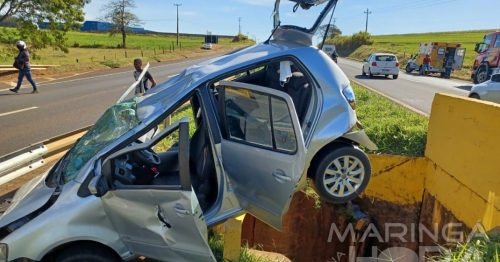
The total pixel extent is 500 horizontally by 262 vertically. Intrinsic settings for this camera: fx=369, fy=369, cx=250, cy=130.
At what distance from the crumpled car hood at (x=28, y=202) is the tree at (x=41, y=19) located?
20923 mm

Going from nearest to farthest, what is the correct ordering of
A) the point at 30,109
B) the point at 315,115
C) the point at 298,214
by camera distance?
the point at 315,115
the point at 298,214
the point at 30,109

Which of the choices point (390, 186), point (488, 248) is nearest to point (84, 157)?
point (488, 248)

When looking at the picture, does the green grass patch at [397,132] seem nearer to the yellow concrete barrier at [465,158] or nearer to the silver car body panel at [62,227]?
the yellow concrete barrier at [465,158]

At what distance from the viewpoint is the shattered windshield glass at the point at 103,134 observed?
3174 millimetres

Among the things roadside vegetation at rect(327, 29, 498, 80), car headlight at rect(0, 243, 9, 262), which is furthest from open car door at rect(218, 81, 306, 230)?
roadside vegetation at rect(327, 29, 498, 80)

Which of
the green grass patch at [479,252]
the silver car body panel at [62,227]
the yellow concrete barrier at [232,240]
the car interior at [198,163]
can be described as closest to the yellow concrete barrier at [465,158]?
the green grass patch at [479,252]

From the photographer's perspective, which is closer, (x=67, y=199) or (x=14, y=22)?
(x=67, y=199)

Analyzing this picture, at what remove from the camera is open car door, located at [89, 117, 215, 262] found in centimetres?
277

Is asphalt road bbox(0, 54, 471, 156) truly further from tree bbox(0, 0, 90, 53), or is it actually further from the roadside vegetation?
the roadside vegetation

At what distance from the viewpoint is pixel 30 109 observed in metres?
11.0

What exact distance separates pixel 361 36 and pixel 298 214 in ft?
236

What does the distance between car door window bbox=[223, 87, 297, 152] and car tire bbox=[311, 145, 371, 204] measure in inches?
25.3

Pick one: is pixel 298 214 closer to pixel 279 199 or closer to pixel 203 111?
pixel 279 199

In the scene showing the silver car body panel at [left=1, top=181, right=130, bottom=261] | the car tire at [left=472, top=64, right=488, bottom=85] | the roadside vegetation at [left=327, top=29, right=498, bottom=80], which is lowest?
the silver car body panel at [left=1, top=181, right=130, bottom=261]
